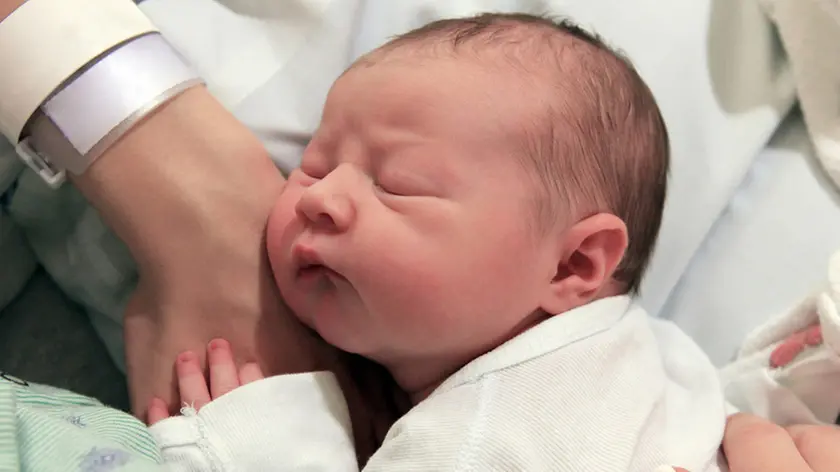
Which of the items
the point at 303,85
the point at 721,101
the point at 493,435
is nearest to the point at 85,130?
the point at 303,85

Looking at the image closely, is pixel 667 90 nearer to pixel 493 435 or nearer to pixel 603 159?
pixel 603 159

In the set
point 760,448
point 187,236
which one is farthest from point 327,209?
point 760,448

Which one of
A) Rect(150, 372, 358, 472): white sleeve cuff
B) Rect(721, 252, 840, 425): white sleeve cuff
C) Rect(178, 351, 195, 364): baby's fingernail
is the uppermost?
Rect(178, 351, 195, 364): baby's fingernail

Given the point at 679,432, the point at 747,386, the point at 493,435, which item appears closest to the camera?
the point at 493,435

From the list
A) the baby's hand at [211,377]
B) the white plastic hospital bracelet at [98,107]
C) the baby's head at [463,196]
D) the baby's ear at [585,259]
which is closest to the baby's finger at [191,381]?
the baby's hand at [211,377]

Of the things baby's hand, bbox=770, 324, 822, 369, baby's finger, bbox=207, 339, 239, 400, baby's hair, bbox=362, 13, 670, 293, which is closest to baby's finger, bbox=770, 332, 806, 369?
baby's hand, bbox=770, 324, 822, 369

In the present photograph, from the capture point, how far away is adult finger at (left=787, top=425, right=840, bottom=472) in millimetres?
787

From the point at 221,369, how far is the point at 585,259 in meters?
0.38

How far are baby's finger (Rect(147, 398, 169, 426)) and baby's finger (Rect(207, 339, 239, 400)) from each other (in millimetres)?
52

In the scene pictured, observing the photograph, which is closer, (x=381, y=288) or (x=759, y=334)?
(x=381, y=288)

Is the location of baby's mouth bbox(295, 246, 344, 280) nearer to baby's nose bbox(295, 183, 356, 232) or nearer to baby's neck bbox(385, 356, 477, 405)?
baby's nose bbox(295, 183, 356, 232)

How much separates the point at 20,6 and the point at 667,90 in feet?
2.47

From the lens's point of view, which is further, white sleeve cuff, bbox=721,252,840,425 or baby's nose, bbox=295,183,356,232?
white sleeve cuff, bbox=721,252,840,425

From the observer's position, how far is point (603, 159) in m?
0.78
